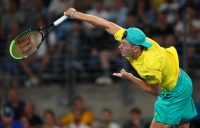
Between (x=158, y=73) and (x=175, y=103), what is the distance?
0.67 meters

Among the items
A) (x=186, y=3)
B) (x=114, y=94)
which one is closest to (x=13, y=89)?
(x=114, y=94)

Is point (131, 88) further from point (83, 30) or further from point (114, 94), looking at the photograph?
point (83, 30)

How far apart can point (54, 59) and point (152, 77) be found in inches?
225

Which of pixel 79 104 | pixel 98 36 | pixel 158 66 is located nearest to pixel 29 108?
pixel 79 104

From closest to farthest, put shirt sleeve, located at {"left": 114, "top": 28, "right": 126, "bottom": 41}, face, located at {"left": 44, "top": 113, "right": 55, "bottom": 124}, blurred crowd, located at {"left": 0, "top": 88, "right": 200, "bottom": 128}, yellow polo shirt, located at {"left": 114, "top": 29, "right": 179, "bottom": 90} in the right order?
1. yellow polo shirt, located at {"left": 114, "top": 29, "right": 179, "bottom": 90}
2. shirt sleeve, located at {"left": 114, "top": 28, "right": 126, "bottom": 41}
3. blurred crowd, located at {"left": 0, "top": 88, "right": 200, "bottom": 128}
4. face, located at {"left": 44, "top": 113, "right": 55, "bottom": 124}

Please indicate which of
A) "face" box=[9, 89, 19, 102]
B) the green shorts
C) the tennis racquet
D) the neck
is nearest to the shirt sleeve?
the neck

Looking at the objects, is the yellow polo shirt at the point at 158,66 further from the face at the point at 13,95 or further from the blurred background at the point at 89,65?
the face at the point at 13,95

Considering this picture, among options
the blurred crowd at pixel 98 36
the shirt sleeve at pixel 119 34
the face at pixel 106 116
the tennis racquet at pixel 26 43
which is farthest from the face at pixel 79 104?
the shirt sleeve at pixel 119 34

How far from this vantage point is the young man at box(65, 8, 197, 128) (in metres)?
9.62

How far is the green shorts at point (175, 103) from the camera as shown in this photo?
32.9 ft

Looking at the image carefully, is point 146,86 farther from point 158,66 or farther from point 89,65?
point 89,65

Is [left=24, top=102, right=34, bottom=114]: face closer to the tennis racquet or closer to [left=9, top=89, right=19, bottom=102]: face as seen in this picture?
[left=9, top=89, right=19, bottom=102]: face

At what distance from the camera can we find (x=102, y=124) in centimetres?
1446

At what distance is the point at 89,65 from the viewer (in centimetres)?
1518
